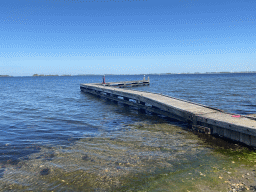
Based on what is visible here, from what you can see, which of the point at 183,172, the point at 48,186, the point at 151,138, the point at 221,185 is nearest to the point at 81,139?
the point at 151,138

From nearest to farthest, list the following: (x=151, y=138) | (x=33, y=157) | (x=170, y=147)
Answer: (x=33, y=157) < (x=170, y=147) < (x=151, y=138)

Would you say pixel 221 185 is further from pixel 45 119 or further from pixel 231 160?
pixel 45 119

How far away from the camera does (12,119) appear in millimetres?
13594

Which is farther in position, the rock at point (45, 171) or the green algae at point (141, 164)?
the rock at point (45, 171)

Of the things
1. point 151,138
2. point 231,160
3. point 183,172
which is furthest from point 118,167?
point 231,160

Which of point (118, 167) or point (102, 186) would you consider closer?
point (102, 186)

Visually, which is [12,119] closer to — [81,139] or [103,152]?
[81,139]

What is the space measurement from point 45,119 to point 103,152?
778cm

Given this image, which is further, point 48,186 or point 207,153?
point 207,153

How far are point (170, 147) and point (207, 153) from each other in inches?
54.2

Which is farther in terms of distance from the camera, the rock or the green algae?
the rock

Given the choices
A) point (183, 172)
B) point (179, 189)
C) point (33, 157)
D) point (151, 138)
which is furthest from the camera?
point (151, 138)

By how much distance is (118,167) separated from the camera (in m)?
6.10

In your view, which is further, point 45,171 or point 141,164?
point 141,164
